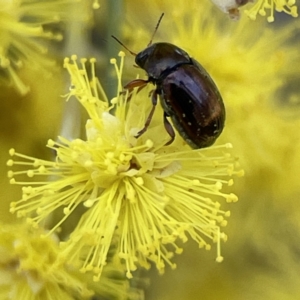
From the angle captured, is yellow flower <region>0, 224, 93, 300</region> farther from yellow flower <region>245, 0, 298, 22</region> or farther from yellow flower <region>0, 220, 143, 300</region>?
yellow flower <region>245, 0, 298, 22</region>

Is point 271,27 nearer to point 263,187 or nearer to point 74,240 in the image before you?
point 263,187

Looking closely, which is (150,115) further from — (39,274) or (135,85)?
(39,274)

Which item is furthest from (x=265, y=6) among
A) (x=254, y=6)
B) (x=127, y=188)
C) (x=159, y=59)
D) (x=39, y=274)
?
(x=39, y=274)

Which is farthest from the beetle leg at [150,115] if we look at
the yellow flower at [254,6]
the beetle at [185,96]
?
the yellow flower at [254,6]

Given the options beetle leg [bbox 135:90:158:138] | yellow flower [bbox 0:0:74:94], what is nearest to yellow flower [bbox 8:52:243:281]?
beetle leg [bbox 135:90:158:138]

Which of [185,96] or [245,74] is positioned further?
[245,74]

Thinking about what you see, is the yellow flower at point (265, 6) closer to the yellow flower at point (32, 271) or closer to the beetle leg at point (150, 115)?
the beetle leg at point (150, 115)
